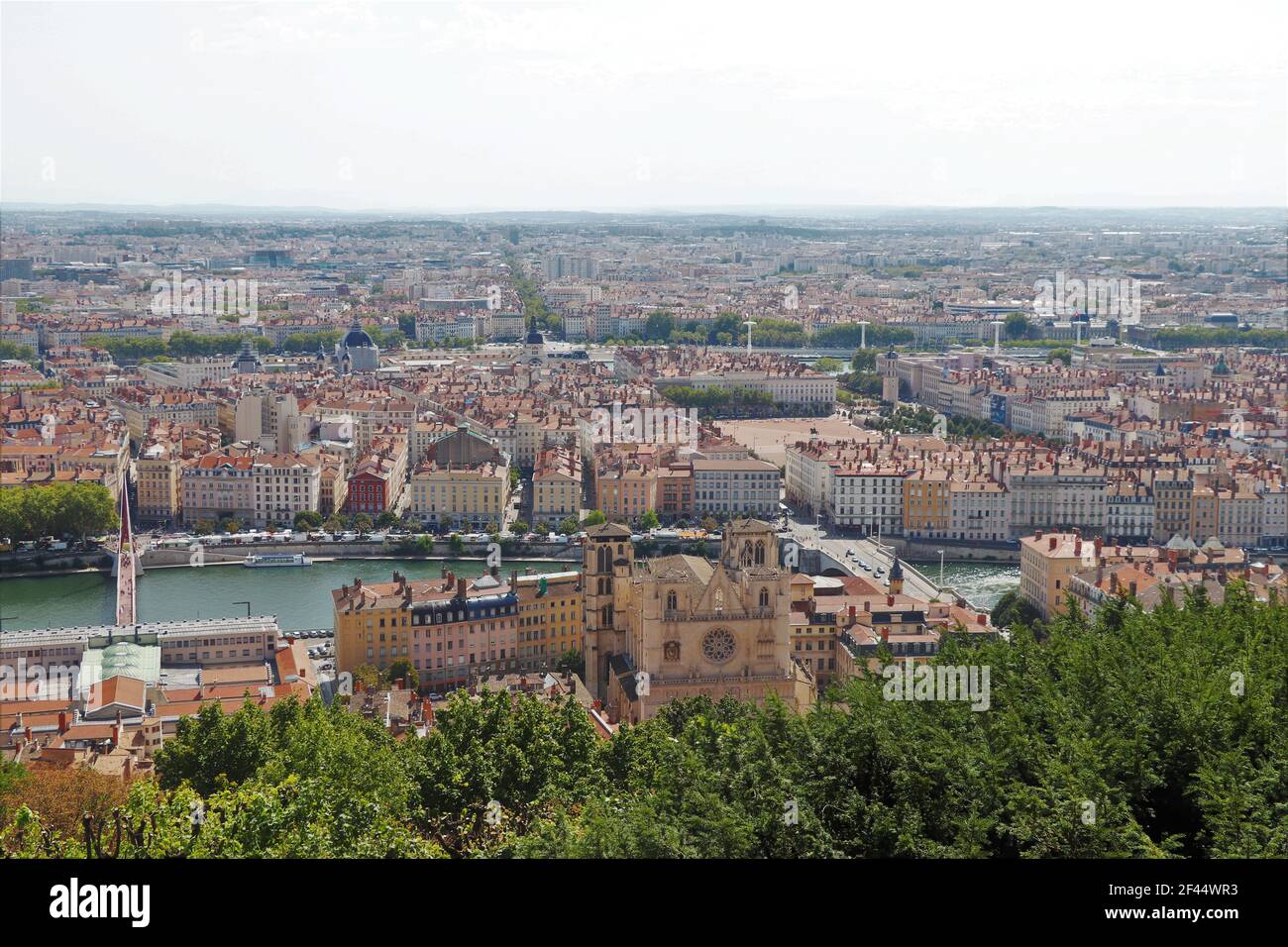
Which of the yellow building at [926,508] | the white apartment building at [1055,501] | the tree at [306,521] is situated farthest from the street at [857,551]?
the tree at [306,521]

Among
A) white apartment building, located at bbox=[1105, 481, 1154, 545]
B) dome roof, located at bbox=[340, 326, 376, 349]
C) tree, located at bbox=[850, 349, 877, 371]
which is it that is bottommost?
white apartment building, located at bbox=[1105, 481, 1154, 545]

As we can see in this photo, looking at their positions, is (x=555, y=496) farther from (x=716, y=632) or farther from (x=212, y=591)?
(x=716, y=632)

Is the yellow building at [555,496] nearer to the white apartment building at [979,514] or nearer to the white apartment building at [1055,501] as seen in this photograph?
the white apartment building at [979,514]

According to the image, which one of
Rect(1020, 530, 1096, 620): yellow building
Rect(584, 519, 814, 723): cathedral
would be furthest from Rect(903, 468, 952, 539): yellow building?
Rect(584, 519, 814, 723): cathedral

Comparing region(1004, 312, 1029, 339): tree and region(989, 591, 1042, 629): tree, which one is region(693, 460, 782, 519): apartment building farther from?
region(1004, 312, 1029, 339): tree

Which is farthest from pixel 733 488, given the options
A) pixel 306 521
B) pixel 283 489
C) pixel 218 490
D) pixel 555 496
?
pixel 218 490
